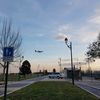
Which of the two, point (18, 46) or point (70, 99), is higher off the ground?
point (18, 46)

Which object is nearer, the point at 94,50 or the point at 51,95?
the point at 51,95

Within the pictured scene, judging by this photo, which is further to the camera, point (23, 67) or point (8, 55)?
point (23, 67)

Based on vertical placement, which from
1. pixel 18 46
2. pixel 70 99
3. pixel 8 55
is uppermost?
pixel 18 46

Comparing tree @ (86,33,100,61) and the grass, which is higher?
tree @ (86,33,100,61)

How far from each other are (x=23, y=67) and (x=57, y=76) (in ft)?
128

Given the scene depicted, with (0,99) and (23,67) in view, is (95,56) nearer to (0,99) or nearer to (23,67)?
(0,99)

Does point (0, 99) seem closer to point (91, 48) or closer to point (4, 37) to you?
point (4, 37)

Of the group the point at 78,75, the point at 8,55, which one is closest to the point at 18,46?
the point at 8,55

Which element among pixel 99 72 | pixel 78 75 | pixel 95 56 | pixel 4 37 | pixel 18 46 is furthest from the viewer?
pixel 99 72

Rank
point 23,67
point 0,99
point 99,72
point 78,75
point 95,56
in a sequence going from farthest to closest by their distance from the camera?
1. point 23,67
2. point 99,72
3. point 78,75
4. point 95,56
5. point 0,99

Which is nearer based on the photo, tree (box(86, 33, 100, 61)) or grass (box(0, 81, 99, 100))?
grass (box(0, 81, 99, 100))

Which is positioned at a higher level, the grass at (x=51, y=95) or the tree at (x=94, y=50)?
the tree at (x=94, y=50)

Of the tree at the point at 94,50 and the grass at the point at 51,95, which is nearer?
the grass at the point at 51,95

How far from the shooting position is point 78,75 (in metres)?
88.2
